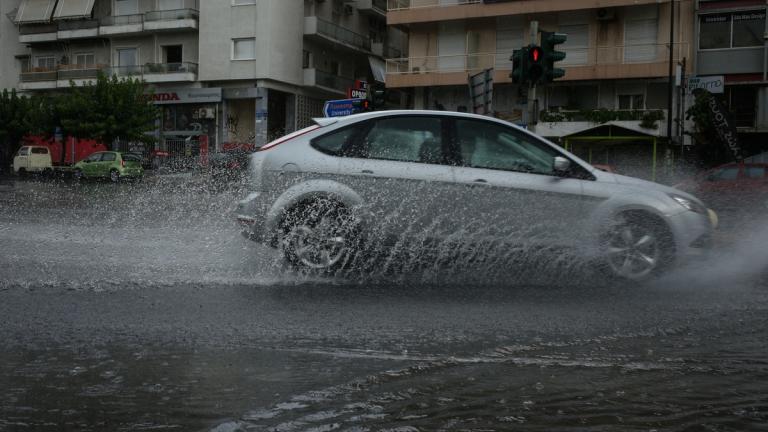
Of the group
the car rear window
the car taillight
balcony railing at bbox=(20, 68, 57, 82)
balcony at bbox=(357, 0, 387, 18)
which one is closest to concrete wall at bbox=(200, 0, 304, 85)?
balcony at bbox=(357, 0, 387, 18)

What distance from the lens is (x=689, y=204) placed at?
21.1 feet

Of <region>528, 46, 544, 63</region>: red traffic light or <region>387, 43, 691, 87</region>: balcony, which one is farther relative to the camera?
<region>387, 43, 691, 87</region>: balcony

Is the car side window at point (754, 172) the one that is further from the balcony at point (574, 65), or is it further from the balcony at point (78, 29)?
the balcony at point (78, 29)

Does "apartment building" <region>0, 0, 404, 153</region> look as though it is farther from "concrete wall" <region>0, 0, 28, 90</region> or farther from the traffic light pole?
the traffic light pole

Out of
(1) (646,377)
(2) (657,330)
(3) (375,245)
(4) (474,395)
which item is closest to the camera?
(4) (474,395)

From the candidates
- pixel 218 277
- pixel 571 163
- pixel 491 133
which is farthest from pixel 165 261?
pixel 571 163

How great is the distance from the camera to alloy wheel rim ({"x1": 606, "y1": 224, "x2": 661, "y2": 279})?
6.25m

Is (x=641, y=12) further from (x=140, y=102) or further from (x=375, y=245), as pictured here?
(x=375, y=245)

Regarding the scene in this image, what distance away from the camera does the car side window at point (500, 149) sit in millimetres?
6496

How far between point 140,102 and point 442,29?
15.7 m

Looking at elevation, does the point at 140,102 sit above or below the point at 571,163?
above

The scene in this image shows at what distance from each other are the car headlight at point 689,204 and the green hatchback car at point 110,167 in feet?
95.5

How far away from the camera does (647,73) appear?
30344 millimetres

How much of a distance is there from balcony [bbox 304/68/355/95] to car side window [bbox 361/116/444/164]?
112 ft
